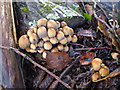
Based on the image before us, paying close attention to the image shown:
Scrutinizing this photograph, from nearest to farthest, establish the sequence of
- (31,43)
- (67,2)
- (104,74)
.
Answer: (104,74), (31,43), (67,2)

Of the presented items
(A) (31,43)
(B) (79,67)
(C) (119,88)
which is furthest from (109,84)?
(A) (31,43)

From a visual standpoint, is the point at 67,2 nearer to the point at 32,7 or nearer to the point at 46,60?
the point at 32,7

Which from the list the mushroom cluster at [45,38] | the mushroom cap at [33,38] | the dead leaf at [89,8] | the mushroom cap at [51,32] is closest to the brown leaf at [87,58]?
the mushroom cluster at [45,38]

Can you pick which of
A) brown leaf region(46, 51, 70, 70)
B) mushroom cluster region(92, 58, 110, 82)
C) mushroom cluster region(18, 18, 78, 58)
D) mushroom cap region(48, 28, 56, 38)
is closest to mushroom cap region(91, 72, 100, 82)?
mushroom cluster region(92, 58, 110, 82)

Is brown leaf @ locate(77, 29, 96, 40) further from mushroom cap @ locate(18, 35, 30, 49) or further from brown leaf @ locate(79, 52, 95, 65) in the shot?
mushroom cap @ locate(18, 35, 30, 49)

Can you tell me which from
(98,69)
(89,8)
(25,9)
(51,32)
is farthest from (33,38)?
(89,8)

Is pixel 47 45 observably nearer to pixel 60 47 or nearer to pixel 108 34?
pixel 60 47
